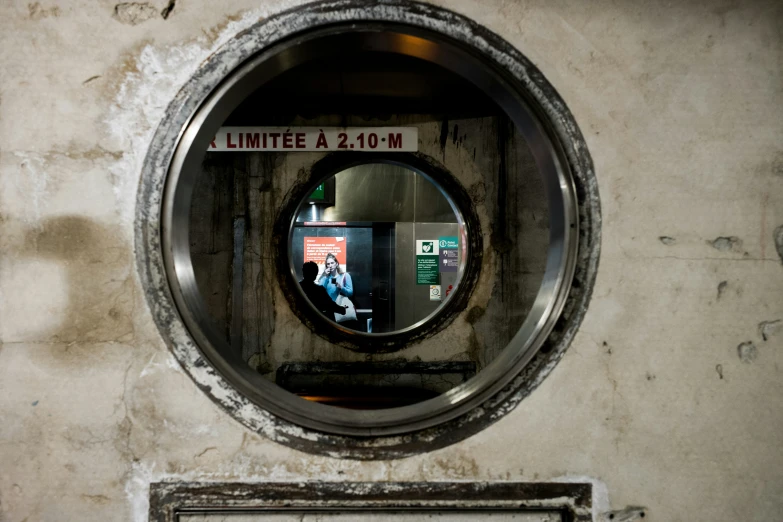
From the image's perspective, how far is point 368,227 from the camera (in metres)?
6.49

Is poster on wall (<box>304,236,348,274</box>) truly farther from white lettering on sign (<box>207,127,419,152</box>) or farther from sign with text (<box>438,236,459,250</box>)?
white lettering on sign (<box>207,127,419,152</box>)

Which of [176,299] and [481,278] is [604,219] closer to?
[176,299]

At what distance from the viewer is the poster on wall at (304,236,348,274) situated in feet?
22.1

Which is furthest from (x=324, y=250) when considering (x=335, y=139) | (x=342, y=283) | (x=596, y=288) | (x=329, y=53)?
(x=596, y=288)

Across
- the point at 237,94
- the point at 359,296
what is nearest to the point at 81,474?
the point at 237,94

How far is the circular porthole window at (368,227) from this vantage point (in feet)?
4.56

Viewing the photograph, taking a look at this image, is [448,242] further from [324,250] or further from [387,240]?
[324,250]

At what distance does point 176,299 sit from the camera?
4.59 feet

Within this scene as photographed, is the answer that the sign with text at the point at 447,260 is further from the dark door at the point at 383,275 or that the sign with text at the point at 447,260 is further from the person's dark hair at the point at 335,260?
the person's dark hair at the point at 335,260

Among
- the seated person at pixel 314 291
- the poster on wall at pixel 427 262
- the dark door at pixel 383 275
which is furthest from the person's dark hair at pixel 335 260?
the seated person at pixel 314 291

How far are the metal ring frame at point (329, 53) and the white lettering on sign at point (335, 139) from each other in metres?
1.84

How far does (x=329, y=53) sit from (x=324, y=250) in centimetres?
536

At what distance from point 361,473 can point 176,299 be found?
75 cm

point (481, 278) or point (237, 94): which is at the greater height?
point (237, 94)
